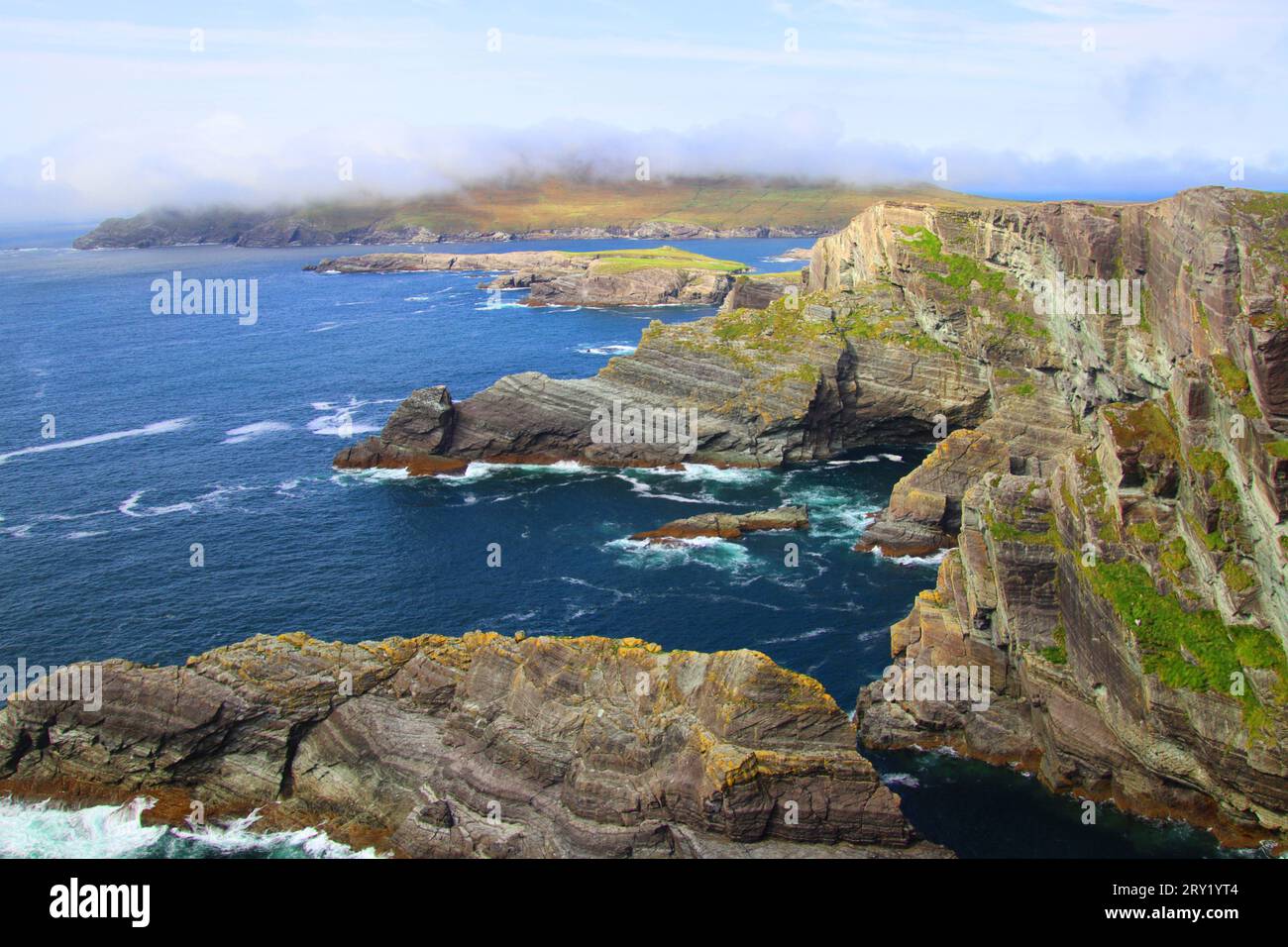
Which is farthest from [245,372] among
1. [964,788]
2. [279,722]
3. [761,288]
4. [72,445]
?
[964,788]

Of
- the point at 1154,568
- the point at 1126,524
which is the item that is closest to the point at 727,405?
the point at 1126,524

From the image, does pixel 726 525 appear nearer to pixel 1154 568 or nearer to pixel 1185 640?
pixel 1154 568

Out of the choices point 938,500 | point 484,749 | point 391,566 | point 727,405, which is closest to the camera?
point 484,749

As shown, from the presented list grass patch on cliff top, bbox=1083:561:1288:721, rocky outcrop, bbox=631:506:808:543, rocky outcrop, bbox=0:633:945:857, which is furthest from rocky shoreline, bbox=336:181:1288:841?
rocky outcrop, bbox=0:633:945:857

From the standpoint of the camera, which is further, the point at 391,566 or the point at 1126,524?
the point at 391,566

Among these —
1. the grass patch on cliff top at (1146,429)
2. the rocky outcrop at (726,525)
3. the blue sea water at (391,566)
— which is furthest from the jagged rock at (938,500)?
the grass patch on cliff top at (1146,429)
